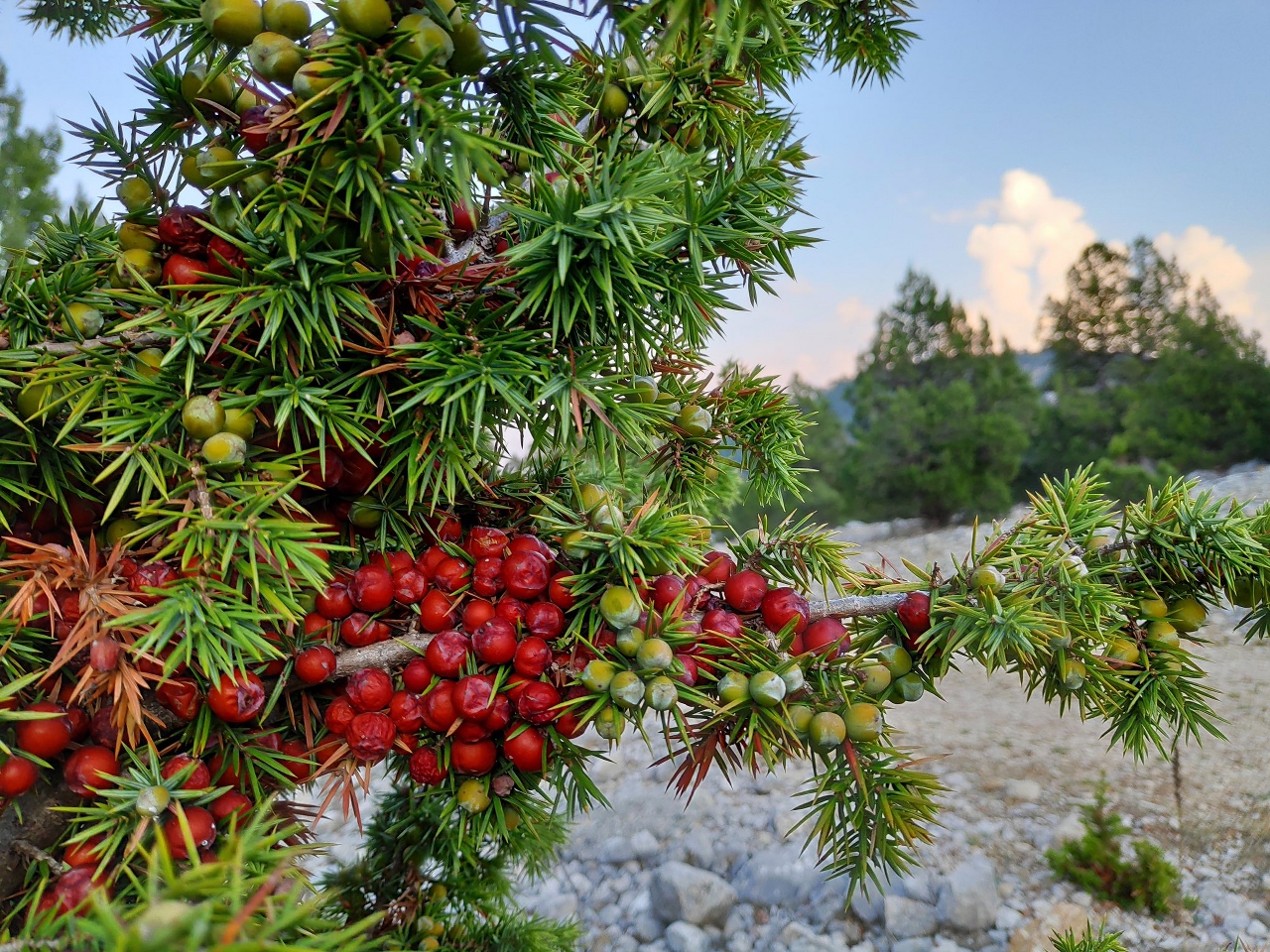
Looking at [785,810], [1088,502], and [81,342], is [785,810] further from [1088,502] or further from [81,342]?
[81,342]

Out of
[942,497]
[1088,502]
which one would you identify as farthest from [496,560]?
[942,497]

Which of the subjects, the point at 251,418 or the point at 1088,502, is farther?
the point at 1088,502

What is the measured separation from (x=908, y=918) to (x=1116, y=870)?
0.93m

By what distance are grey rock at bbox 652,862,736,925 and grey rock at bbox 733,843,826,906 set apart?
105 mm

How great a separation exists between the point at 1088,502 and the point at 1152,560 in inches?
4.3

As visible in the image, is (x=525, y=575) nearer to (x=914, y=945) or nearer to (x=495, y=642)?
(x=495, y=642)

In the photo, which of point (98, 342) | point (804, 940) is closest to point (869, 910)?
point (804, 940)

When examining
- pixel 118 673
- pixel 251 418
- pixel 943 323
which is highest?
pixel 943 323

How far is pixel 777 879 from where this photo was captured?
3320 millimetres

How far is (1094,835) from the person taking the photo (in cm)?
329

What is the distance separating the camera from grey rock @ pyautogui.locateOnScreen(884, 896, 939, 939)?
2961 mm

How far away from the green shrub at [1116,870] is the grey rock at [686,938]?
159cm

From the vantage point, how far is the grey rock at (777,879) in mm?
3266

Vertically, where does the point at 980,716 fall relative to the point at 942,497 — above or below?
below
